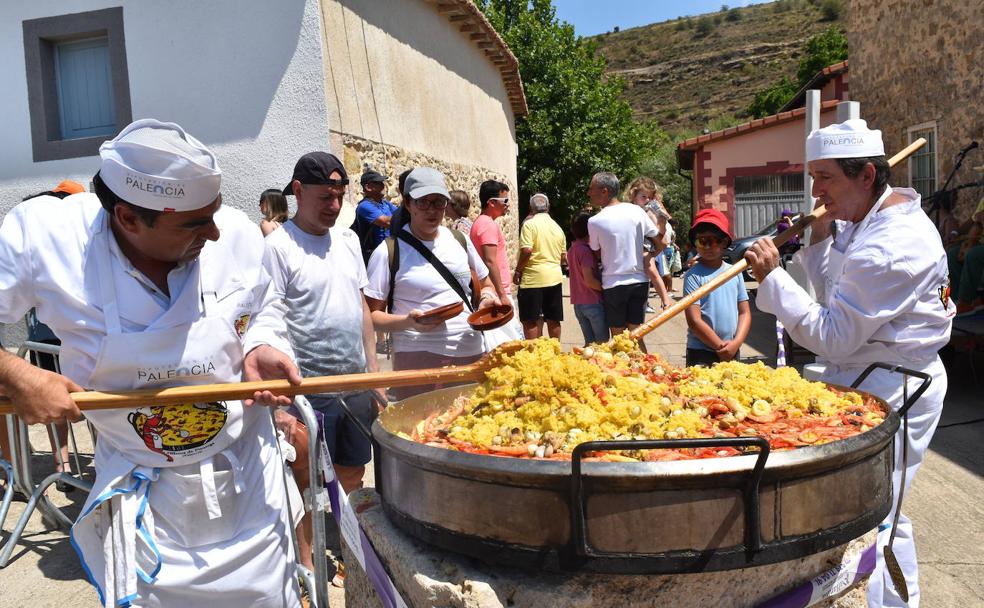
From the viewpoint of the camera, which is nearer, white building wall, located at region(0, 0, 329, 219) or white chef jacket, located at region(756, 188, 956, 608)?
white chef jacket, located at region(756, 188, 956, 608)

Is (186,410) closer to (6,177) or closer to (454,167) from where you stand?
(6,177)

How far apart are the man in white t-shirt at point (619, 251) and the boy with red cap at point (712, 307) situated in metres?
1.55

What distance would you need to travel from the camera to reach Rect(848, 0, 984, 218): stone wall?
11.7 meters

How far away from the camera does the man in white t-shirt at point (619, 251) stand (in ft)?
22.0

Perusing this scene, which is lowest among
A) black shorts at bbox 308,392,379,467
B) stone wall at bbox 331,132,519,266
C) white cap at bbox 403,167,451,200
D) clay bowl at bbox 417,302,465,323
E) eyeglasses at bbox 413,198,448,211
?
black shorts at bbox 308,392,379,467

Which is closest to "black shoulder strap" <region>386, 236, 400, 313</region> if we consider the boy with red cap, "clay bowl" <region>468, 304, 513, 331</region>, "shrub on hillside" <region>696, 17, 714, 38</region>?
"clay bowl" <region>468, 304, 513, 331</region>

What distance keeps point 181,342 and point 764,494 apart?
5.71 feet

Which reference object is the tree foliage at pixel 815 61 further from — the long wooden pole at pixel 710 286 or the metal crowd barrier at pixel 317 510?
the metal crowd barrier at pixel 317 510

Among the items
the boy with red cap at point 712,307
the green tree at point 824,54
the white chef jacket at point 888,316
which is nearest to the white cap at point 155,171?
the white chef jacket at point 888,316

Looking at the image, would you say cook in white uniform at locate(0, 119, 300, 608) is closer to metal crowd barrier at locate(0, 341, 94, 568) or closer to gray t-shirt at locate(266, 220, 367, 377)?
gray t-shirt at locate(266, 220, 367, 377)

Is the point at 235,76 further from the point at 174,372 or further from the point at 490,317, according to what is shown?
the point at 174,372

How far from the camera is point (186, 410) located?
2365 millimetres

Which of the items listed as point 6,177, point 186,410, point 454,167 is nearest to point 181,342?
point 186,410

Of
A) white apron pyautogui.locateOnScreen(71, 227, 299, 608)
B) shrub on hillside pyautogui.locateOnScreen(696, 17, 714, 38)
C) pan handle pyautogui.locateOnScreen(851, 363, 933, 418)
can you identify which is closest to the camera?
white apron pyautogui.locateOnScreen(71, 227, 299, 608)
